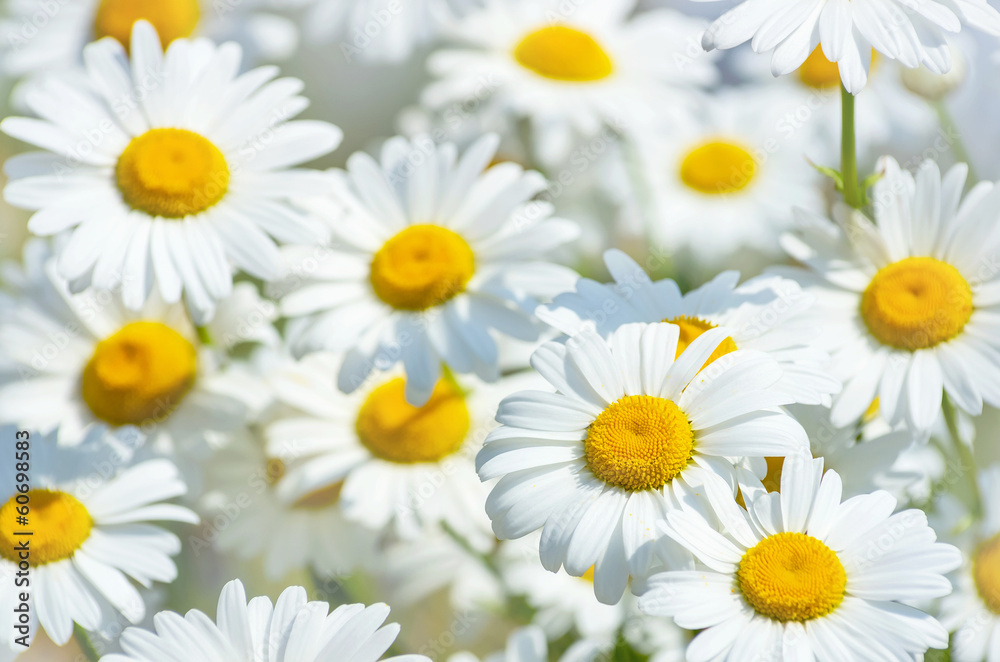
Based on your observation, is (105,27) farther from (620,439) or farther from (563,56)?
(620,439)

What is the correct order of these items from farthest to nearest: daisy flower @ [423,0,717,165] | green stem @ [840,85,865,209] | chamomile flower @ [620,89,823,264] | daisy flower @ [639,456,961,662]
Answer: chamomile flower @ [620,89,823,264], daisy flower @ [423,0,717,165], green stem @ [840,85,865,209], daisy flower @ [639,456,961,662]

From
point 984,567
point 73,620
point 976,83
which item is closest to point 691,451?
point 984,567

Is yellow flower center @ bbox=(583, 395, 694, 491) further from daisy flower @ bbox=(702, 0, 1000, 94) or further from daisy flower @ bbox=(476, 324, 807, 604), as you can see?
daisy flower @ bbox=(702, 0, 1000, 94)

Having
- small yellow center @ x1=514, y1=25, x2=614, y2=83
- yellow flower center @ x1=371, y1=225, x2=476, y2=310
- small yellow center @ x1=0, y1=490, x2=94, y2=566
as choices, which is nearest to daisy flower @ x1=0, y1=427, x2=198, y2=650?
small yellow center @ x1=0, y1=490, x2=94, y2=566

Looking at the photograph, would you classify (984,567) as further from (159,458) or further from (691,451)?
(159,458)

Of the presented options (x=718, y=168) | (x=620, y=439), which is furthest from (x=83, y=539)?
(x=718, y=168)

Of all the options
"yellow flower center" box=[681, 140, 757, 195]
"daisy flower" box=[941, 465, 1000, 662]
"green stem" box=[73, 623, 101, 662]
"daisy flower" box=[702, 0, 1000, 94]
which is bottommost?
"daisy flower" box=[941, 465, 1000, 662]
